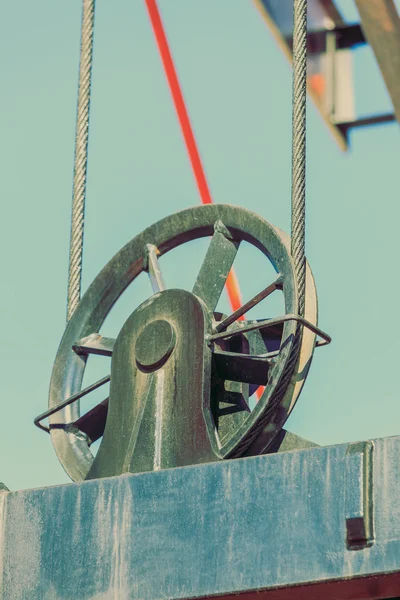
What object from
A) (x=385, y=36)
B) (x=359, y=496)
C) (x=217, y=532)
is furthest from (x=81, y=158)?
(x=385, y=36)

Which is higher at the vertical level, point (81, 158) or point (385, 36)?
point (385, 36)

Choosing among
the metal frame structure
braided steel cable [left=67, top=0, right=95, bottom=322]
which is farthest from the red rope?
braided steel cable [left=67, top=0, right=95, bottom=322]

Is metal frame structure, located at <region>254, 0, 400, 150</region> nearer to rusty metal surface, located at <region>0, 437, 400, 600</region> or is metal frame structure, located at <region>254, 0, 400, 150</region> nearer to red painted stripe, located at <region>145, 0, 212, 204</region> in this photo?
red painted stripe, located at <region>145, 0, 212, 204</region>

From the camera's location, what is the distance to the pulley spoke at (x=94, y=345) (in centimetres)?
501

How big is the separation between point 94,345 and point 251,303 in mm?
823

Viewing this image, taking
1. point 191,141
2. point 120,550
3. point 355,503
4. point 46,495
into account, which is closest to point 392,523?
point 355,503

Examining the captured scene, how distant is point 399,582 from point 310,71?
7.01 m

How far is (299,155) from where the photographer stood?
4.38m

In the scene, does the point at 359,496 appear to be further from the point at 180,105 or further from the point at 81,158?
the point at 180,105

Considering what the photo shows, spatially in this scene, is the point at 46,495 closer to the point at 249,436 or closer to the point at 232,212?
the point at 249,436

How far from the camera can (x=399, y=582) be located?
3357 millimetres

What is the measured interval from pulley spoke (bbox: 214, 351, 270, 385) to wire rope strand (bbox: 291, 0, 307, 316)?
10.7 inches

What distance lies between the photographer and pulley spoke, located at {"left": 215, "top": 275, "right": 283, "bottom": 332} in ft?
14.5

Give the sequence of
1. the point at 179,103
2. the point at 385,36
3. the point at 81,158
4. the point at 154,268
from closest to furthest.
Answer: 1. the point at 154,268
2. the point at 81,158
3. the point at 385,36
4. the point at 179,103
